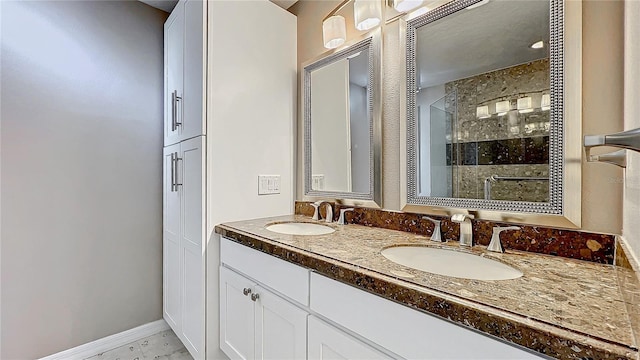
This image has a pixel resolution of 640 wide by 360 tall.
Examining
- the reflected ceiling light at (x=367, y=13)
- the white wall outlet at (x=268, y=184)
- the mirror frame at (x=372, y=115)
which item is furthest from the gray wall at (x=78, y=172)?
the reflected ceiling light at (x=367, y=13)

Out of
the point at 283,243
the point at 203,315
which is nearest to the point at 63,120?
the point at 203,315

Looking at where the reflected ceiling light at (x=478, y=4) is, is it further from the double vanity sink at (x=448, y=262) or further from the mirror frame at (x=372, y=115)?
the double vanity sink at (x=448, y=262)

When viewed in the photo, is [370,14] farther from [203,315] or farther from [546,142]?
[203,315]

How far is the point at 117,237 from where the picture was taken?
1938mm

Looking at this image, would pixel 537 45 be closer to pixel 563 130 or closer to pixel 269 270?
pixel 563 130

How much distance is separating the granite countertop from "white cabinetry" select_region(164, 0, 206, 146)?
102cm

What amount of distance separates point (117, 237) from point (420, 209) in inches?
76.0

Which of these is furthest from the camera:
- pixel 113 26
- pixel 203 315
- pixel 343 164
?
pixel 113 26

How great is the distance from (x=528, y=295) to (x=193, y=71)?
1.73 metres

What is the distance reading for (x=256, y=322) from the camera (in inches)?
48.4

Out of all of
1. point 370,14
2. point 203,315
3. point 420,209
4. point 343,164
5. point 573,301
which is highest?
point 370,14

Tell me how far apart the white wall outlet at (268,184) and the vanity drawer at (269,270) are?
38 centimetres

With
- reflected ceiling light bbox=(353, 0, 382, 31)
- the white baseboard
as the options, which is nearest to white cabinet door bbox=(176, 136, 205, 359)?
the white baseboard

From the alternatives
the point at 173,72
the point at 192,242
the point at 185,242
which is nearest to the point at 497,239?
the point at 192,242
